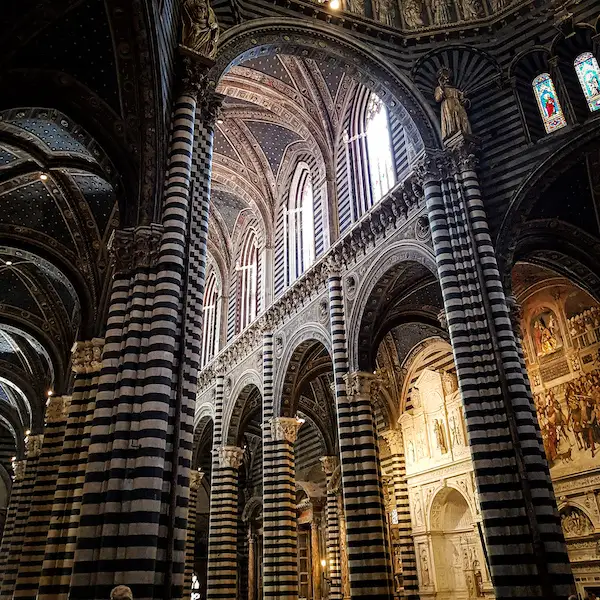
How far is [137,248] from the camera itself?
32.2 feet

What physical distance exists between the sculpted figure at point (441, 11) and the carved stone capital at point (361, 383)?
9.91 m

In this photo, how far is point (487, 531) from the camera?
9961mm

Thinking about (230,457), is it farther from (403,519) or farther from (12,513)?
(12,513)

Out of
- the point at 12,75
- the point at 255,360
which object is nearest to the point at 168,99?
the point at 12,75

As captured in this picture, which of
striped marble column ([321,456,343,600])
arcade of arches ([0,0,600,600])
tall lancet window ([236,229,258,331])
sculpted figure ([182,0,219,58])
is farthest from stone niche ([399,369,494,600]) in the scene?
sculpted figure ([182,0,219,58])

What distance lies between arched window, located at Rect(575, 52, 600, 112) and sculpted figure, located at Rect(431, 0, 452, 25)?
12.7 ft

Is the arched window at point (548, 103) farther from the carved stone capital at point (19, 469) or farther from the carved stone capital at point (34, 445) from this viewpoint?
the carved stone capital at point (19, 469)

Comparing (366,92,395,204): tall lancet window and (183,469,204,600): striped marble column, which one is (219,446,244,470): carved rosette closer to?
(183,469,204,600): striped marble column

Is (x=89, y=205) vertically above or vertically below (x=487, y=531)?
above

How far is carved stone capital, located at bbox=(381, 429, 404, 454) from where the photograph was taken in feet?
72.8

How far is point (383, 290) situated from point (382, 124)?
5.49 meters

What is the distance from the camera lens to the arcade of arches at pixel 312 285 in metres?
9.34

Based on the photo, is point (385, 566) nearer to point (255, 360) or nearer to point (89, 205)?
point (255, 360)

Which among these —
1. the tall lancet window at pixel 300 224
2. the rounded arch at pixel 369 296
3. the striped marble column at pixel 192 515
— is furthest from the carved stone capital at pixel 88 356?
the striped marble column at pixel 192 515
